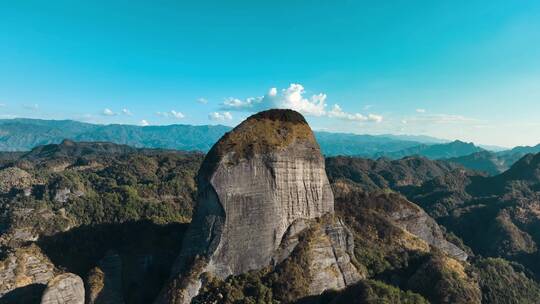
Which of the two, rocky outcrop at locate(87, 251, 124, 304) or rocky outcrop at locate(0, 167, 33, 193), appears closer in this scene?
rocky outcrop at locate(87, 251, 124, 304)

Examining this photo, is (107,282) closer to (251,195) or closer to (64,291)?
(64,291)

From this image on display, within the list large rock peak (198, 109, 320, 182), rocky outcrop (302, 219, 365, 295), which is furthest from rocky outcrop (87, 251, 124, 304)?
rocky outcrop (302, 219, 365, 295)

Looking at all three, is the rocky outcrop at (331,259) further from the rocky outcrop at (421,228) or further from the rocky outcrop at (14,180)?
the rocky outcrop at (14,180)

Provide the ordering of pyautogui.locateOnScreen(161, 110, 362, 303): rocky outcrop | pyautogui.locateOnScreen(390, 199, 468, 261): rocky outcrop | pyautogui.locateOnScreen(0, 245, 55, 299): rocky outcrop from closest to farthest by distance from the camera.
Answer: pyautogui.locateOnScreen(161, 110, 362, 303): rocky outcrop, pyautogui.locateOnScreen(0, 245, 55, 299): rocky outcrop, pyautogui.locateOnScreen(390, 199, 468, 261): rocky outcrop

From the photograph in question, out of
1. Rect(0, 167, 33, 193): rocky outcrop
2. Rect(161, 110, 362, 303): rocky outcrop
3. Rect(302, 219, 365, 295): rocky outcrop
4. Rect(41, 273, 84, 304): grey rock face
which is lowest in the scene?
Rect(0, 167, 33, 193): rocky outcrop

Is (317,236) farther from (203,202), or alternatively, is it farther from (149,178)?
(149,178)

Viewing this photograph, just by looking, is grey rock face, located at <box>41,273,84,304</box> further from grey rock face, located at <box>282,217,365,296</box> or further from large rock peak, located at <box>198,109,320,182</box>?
grey rock face, located at <box>282,217,365,296</box>

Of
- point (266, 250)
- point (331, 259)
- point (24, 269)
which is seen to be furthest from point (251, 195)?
point (24, 269)
